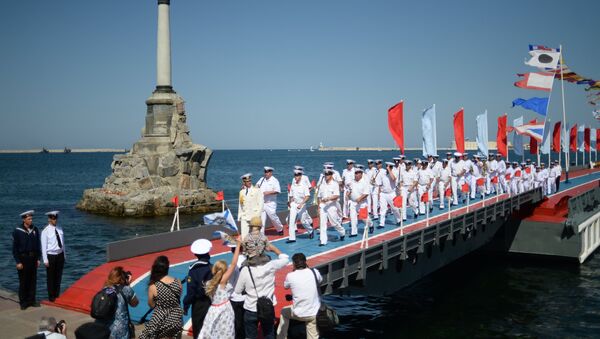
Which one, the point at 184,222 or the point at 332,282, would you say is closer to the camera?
the point at 332,282

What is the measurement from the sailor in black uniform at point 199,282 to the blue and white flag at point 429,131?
40.1 ft

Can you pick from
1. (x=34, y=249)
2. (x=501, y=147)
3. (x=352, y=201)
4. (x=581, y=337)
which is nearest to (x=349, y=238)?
(x=352, y=201)

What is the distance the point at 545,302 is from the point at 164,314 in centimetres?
1513

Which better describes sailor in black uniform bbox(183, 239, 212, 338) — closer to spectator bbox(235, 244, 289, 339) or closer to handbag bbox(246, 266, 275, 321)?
spectator bbox(235, 244, 289, 339)

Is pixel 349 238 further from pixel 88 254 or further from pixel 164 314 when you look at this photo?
pixel 88 254

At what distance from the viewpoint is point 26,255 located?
32.1ft

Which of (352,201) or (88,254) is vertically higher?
(352,201)

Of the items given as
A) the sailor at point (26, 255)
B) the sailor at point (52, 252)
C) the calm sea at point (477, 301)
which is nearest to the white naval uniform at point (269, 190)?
the calm sea at point (477, 301)

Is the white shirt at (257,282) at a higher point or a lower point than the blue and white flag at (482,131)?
lower

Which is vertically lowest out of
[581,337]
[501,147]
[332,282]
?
[581,337]

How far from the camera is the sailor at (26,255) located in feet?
31.6

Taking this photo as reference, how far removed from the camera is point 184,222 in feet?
124

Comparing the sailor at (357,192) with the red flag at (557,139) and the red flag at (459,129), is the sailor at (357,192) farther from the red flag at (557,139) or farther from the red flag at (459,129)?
the red flag at (557,139)

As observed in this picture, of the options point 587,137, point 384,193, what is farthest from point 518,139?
point 587,137
